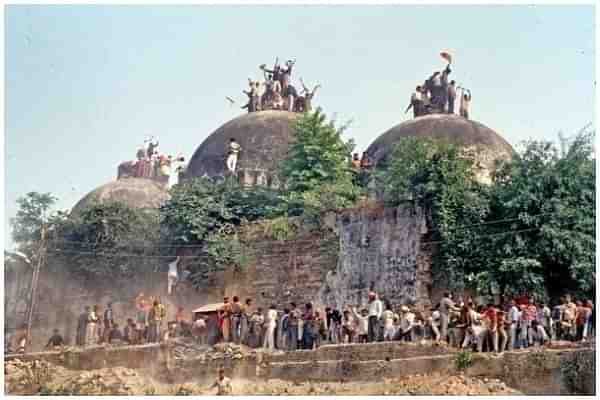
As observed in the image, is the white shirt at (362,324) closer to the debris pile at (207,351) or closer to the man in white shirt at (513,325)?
the debris pile at (207,351)

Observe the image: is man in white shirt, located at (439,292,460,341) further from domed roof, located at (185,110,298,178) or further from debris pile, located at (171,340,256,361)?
domed roof, located at (185,110,298,178)

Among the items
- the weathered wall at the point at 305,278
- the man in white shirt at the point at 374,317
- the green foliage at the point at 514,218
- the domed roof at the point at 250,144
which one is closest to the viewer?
the man in white shirt at the point at 374,317

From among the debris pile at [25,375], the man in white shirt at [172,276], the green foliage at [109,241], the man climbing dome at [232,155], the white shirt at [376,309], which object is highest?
the man climbing dome at [232,155]

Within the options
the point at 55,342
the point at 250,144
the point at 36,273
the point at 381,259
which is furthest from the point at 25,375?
the point at 250,144

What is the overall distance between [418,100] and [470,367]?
1238 cm

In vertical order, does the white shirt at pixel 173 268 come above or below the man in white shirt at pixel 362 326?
above

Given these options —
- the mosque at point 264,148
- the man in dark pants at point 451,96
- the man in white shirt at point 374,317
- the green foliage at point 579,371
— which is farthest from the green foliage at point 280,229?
the green foliage at point 579,371

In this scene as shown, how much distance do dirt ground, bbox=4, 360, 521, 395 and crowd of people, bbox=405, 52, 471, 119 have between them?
1158cm

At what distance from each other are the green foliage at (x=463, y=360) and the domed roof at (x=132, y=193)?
1260 cm

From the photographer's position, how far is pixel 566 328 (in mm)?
16375

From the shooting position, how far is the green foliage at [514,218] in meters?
18.0

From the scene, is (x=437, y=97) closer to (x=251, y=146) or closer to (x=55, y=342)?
(x=251, y=146)

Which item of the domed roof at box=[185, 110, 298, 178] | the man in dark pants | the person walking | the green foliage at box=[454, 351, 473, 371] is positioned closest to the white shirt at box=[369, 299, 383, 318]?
the person walking

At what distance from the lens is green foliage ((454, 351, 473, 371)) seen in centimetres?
1609
